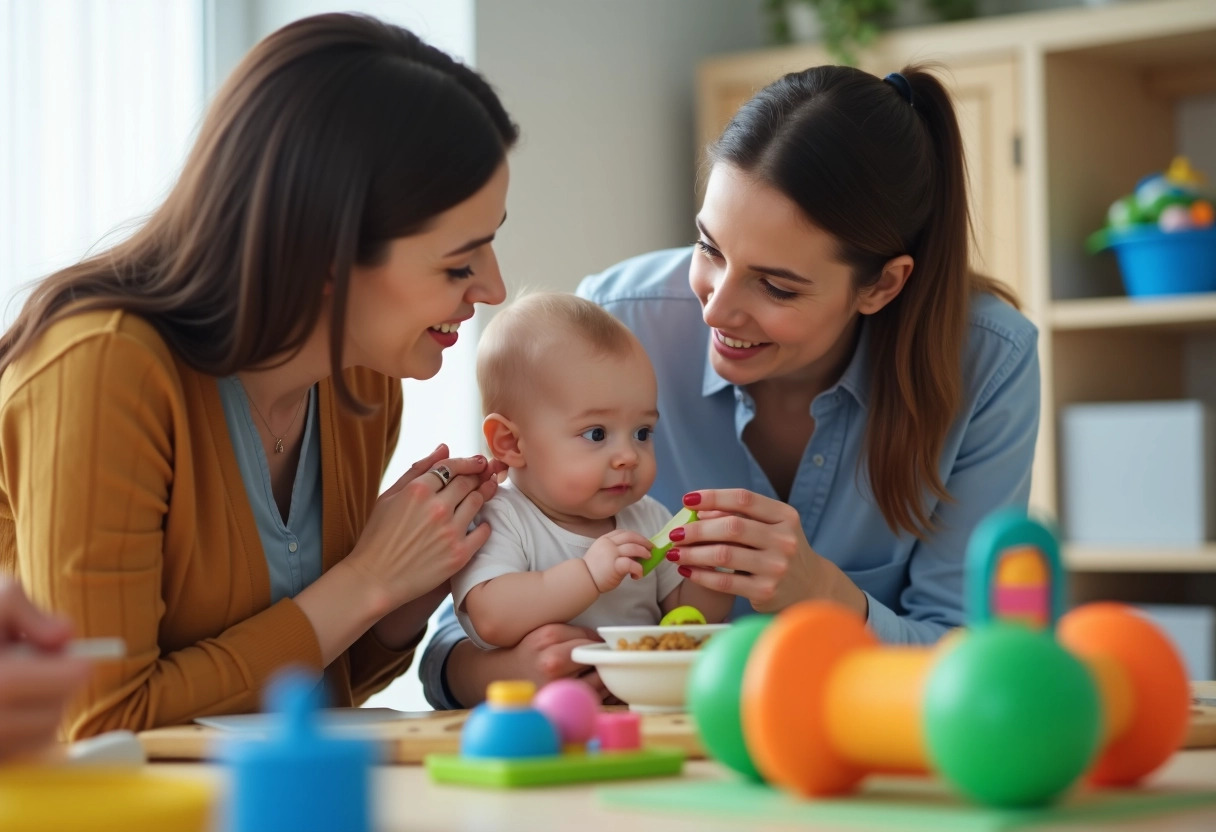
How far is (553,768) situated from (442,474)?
70cm

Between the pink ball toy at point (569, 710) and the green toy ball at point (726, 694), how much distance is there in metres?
0.12

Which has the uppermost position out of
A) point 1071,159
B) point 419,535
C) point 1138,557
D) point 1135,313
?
point 1071,159

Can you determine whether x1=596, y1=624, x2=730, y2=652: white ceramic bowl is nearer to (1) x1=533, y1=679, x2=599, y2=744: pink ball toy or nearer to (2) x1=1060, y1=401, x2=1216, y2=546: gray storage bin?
(1) x1=533, y1=679, x2=599, y2=744: pink ball toy

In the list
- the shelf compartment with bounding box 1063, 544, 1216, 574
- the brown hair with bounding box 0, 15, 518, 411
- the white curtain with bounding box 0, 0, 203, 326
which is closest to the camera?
the brown hair with bounding box 0, 15, 518, 411

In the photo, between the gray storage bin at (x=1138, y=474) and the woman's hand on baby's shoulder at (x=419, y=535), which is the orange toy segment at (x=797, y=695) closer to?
the woman's hand on baby's shoulder at (x=419, y=535)

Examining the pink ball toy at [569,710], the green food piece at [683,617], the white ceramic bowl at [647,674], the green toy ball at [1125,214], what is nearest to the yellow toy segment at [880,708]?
the pink ball toy at [569,710]

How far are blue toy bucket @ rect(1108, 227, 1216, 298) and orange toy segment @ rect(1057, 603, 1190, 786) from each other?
94.9 inches

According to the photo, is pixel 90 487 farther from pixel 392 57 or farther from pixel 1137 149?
pixel 1137 149

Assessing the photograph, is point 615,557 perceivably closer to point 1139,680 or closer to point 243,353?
point 243,353

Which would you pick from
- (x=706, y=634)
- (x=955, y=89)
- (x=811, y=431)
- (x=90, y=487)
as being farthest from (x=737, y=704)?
(x=955, y=89)

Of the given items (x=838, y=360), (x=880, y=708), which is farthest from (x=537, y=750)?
(x=838, y=360)

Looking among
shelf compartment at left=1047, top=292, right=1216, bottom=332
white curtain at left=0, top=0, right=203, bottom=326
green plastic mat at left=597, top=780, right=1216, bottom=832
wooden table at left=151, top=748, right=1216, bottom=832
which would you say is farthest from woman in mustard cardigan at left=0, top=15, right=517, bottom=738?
shelf compartment at left=1047, top=292, right=1216, bottom=332

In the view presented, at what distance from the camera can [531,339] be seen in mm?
1676

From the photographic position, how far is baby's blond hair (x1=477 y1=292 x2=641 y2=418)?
1662 millimetres
